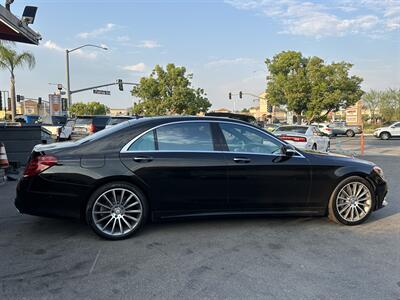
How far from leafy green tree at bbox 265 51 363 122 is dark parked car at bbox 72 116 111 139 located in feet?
97.6

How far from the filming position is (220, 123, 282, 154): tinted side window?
17.3 ft

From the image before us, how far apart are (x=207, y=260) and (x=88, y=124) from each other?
1402 cm

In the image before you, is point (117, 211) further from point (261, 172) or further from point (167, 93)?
Answer: point (167, 93)

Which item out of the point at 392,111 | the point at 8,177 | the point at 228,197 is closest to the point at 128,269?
the point at 228,197

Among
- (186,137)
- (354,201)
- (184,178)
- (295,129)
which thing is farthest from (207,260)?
(295,129)

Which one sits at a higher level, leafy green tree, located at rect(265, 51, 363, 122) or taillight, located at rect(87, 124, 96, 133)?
leafy green tree, located at rect(265, 51, 363, 122)

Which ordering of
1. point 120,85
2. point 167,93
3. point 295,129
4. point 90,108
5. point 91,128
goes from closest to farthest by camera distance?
point 295,129, point 91,128, point 120,85, point 167,93, point 90,108

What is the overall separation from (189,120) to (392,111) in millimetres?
63663

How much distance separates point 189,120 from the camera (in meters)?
5.30

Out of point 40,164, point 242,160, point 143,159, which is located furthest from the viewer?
point 242,160

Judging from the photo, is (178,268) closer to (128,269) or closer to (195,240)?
(128,269)

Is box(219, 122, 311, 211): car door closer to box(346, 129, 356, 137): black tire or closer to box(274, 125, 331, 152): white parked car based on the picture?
box(274, 125, 331, 152): white parked car

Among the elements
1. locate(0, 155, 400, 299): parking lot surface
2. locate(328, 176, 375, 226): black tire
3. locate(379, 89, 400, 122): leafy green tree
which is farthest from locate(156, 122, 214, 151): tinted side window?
locate(379, 89, 400, 122): leafy green tree

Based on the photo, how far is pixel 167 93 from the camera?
53031 mm
